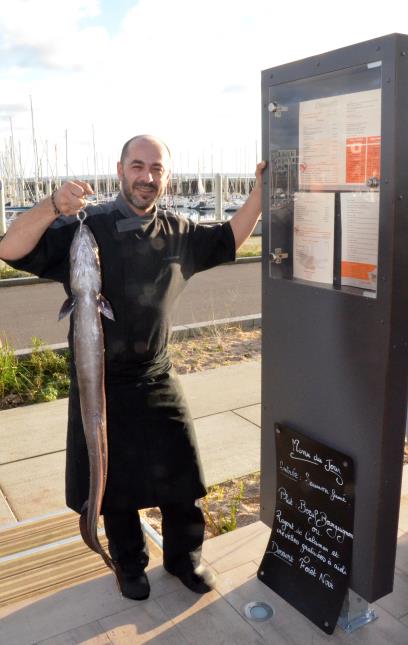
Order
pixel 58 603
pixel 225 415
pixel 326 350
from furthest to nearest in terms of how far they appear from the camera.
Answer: pixel 225 415
pixel 58 603
pixel 326 350

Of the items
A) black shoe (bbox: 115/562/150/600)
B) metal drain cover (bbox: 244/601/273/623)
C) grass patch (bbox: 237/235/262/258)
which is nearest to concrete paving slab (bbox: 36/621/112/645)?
black shoe (bbox: 115/562/150/600)

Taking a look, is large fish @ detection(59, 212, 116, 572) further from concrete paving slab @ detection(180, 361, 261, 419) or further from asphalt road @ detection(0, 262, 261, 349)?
asphalt road @ detection(0, 262, 261, 349)

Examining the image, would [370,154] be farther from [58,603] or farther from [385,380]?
[58,603]

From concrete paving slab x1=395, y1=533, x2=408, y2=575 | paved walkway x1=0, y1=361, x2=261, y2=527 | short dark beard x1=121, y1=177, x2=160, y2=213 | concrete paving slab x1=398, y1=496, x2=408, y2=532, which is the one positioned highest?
short dark beard x1=121, y1=177, x2=160, y2=213

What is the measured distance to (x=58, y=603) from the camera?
319cm

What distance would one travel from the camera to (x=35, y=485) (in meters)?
4.57

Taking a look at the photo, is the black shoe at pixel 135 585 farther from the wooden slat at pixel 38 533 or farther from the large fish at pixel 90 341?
the wooden slat at pixel 38 533

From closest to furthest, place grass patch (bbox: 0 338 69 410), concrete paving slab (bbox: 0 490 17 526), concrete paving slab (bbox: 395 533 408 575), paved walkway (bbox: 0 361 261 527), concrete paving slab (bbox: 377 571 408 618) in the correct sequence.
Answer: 1. concrete paving slab (bbox: 377 571 408 618)
2. concrete paving slab (bbox: 395 533 408 575)
3. concrete paving slab (bbox: 0 490 17 526)
4. paved walkway (bbox: 0 361 261 527)
5. grass patch (bbox: 0 338 69 410)

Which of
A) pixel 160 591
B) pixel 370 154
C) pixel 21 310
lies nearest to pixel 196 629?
pixel 160 591

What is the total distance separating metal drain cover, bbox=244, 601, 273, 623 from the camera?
3062mm

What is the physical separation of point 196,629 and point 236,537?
762 mm

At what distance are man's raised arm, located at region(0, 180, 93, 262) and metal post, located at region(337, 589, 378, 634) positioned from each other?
2089mm

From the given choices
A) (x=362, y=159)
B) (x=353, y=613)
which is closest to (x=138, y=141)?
(x=362, y=159)

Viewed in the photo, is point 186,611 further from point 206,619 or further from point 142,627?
point 142,627
